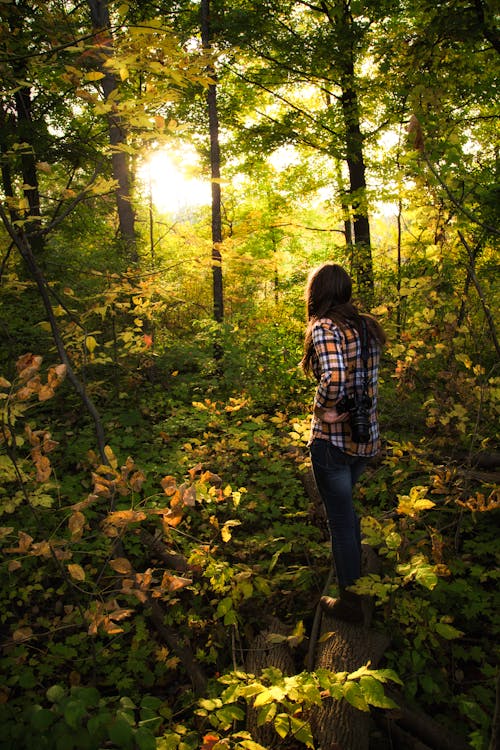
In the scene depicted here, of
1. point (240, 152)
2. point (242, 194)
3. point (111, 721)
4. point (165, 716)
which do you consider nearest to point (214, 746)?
point (111, 721)

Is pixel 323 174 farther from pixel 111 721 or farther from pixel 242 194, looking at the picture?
pixel 111 721

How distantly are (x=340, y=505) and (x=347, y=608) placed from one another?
623 mm

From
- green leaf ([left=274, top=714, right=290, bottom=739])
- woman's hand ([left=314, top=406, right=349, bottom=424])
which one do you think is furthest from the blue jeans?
green leaf ([left=274, top=714, right=290, bottom=739])

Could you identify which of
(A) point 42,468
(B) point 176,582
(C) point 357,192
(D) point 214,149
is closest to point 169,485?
(B) point 176,582

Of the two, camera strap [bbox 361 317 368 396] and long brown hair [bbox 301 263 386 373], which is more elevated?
long brown hair [bbox 301 263 386 373]

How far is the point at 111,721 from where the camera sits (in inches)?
62.9

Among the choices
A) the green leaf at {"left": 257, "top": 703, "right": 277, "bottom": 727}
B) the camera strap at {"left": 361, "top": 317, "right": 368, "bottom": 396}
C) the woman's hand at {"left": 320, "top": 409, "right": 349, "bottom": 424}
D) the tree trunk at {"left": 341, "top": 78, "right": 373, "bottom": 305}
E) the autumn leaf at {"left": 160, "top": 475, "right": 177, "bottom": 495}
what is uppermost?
the tree trunk at {"left": 341, "top": 78, "right": 373, "bottom": 305}

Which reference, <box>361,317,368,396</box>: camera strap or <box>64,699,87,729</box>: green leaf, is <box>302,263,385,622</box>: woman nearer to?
<box>361,317,368,396</box>: camera strap

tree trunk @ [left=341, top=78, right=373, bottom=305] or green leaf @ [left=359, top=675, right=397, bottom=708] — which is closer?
green leaf @ [left=359, top=675, right=397, bottom=708]

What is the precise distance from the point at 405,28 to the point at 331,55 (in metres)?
1.81

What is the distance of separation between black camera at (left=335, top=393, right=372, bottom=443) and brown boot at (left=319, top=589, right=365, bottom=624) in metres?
0.97

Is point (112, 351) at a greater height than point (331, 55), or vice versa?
point (331, 55)

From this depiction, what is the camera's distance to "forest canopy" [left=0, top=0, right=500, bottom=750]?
2.07 meters

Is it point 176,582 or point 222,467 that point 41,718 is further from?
point 222,467
